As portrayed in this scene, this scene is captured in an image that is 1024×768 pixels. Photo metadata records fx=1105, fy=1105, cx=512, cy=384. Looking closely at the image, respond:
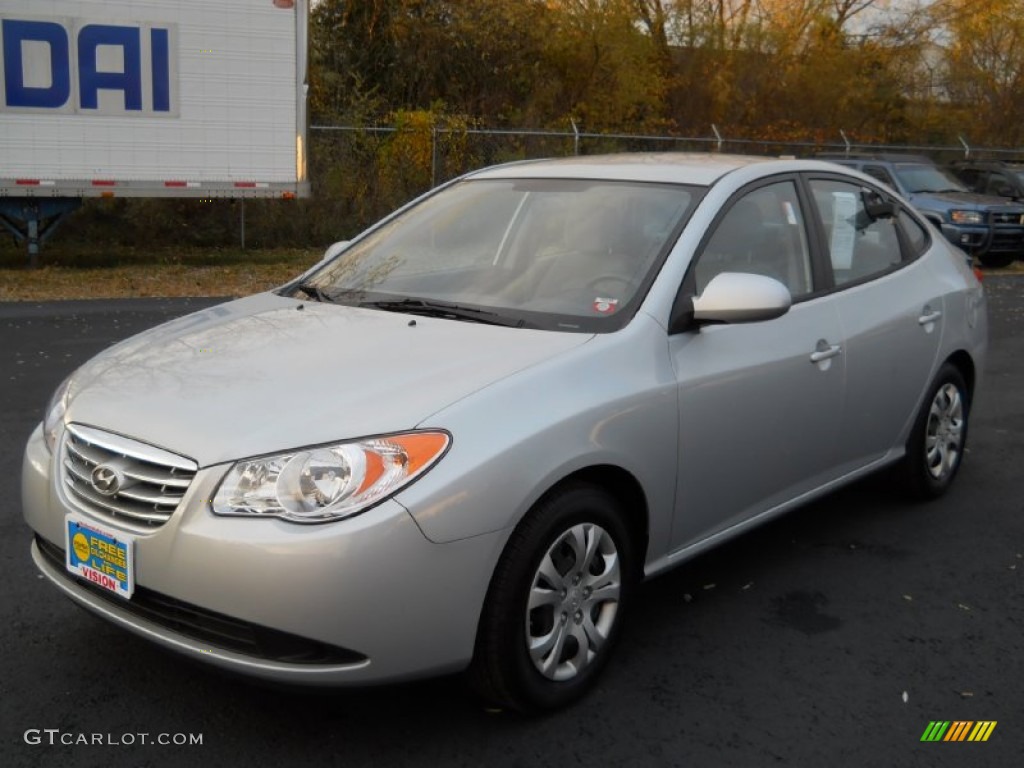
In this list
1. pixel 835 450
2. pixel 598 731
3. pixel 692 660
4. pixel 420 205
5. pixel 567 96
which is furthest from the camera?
pixel 567 96

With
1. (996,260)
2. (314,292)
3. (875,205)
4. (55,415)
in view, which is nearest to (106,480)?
(55,415)

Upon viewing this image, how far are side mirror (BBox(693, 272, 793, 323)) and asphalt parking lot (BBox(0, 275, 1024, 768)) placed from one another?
1.14 meters

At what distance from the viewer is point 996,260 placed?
1886 cm

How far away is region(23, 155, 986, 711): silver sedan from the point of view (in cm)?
286

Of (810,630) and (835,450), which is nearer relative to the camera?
(810,630)

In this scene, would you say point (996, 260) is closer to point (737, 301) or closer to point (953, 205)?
point (953, 205)

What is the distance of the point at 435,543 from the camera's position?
2.86m

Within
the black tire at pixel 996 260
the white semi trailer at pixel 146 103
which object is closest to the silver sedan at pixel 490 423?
the white semi trailer at pixel 146 103

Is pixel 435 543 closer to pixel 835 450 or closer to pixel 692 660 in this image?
pixel 692 660

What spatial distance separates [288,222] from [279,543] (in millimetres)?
16192

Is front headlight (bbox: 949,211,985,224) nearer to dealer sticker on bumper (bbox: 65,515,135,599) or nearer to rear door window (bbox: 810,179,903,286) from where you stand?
rear door window (bbox: 810,179,903,286)

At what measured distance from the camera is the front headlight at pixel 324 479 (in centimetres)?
284

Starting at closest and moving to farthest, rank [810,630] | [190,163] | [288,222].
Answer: [810,630] < [190,163] < [288,222]

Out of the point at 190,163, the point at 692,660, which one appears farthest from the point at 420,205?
the point at 190,163
